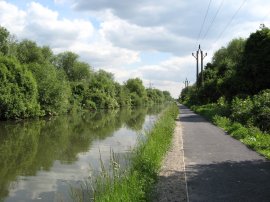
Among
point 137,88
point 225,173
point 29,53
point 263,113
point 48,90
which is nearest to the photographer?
point 225,173

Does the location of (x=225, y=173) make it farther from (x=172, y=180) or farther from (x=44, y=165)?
(x=44, y=165)

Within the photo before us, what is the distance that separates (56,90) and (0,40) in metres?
15.1

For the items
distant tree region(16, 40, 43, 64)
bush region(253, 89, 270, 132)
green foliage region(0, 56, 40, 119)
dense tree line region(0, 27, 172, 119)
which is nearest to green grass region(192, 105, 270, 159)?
bush region(253, 89, 270, 132)

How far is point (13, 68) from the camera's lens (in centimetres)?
4616

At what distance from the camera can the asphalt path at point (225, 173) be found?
959 centimetres

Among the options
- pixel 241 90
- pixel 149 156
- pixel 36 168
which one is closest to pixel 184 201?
pixel 149 156

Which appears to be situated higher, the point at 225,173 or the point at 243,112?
the point at 243,112

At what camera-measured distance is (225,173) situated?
1208 centimetres

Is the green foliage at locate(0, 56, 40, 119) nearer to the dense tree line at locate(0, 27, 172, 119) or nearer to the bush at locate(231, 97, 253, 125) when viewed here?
the dense tree line at locate(0, 27, 172, 119)

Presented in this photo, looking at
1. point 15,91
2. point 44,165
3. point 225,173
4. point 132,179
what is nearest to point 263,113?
point 225,173

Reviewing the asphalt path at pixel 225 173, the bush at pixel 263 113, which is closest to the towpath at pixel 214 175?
the asphalt path at pixel 225 173

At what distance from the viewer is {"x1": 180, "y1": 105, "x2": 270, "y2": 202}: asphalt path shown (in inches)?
377

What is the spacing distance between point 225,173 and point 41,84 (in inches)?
1857

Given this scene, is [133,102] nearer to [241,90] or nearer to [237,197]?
[241,90]
